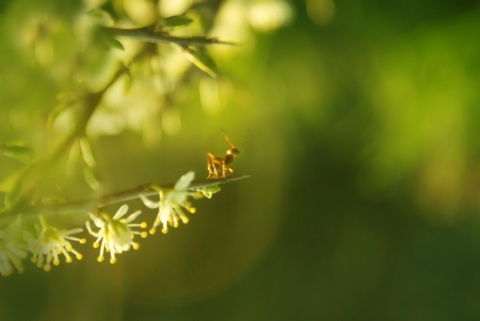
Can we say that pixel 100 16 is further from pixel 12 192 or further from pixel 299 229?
pixel 299 229

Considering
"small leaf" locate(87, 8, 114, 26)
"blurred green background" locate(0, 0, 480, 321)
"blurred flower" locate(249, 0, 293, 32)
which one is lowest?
"blurred green background" locate(0, 0, 480, 321)

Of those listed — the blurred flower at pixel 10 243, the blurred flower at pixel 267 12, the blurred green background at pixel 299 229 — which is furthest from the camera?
the blurred green background at pixel 299 229

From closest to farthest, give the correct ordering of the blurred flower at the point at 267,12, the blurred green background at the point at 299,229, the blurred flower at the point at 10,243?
the blurred flower at the point at 10,243 → the blurred flower at the point at 267,12 → the blurred green background at the point at 299,229

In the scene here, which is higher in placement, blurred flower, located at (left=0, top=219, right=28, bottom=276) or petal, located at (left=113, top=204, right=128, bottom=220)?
petal, located at (left=113, top=204, right=128, bottom=220)

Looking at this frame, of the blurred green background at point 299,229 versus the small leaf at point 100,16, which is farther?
the blurred green background at point 299,229

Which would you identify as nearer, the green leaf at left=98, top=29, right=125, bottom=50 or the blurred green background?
the green leaf at left=98, top=29, right=125, bottom=50

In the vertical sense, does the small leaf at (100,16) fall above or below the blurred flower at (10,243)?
above

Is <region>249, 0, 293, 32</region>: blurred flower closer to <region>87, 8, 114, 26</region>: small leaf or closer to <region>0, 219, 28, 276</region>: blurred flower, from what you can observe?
<region>87, 8, 114, 26</region>: small leaf

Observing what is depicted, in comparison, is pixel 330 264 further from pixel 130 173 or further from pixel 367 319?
pixel 130 173

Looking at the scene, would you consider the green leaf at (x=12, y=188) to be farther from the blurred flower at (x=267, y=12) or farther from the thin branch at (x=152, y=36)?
the blurred flower at (x=267, y=12)

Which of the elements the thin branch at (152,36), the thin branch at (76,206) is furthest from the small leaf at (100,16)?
the thin branch at (76,206)

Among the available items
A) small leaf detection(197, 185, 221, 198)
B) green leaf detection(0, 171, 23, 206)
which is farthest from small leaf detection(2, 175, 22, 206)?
small leaf detection(197, 185, 221, 198)

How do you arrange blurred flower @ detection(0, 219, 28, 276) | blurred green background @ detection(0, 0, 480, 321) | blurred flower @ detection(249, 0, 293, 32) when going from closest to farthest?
blurred flower @ detection(0, 219, 28, 276) → blurred flower @ detection(249, 0, 293, 32) → blurred green background @ detection(0, 0, 480, 321)

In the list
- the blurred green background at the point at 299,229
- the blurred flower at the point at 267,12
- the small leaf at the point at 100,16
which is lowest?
the blurred green background at the point at 299,229
